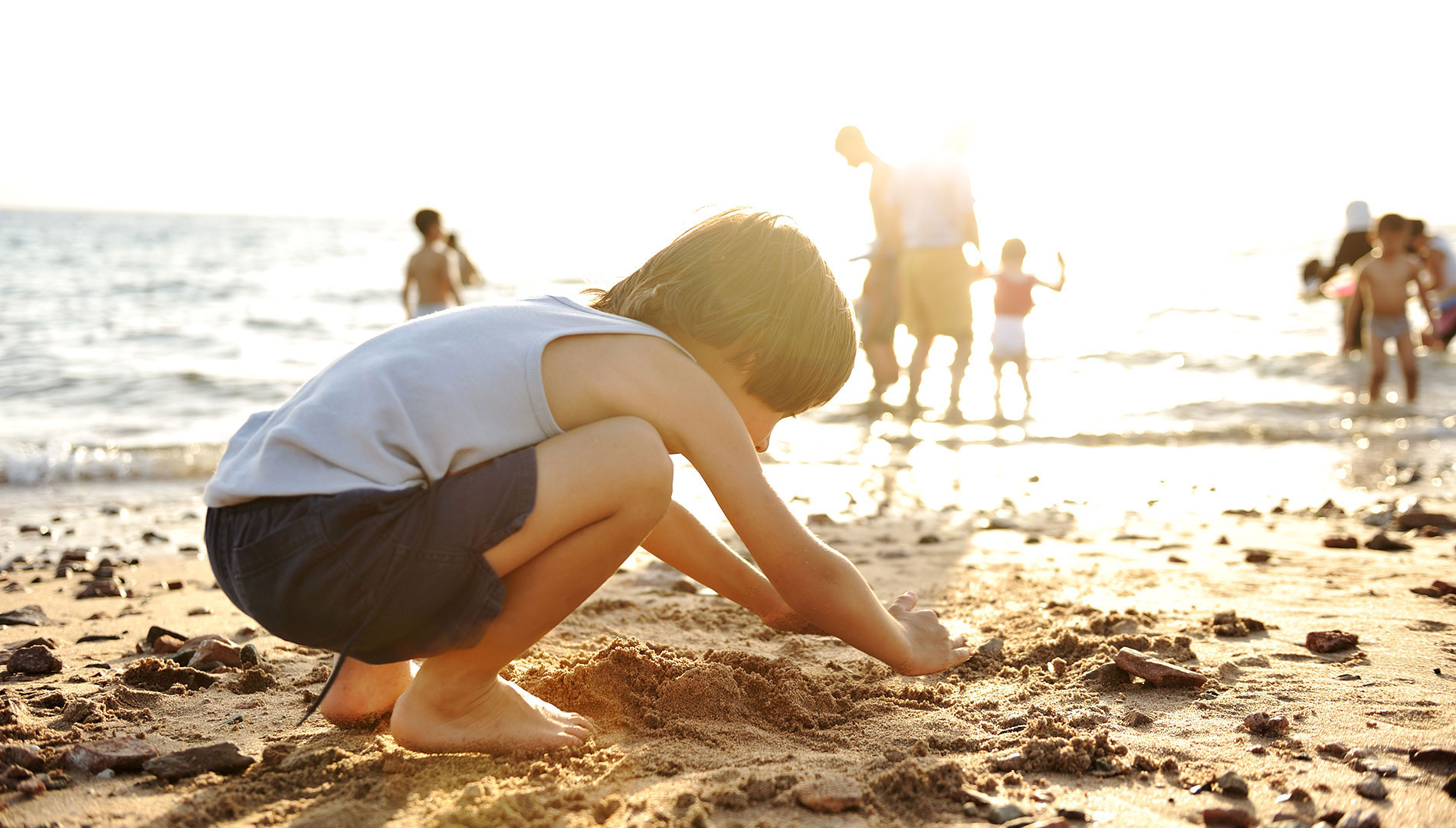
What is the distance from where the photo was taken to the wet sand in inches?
61.9

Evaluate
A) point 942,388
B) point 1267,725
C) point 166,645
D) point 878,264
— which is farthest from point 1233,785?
point 942,388

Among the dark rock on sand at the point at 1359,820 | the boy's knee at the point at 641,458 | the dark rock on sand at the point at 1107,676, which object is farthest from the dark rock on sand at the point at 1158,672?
the boy's knee at the point at 641,458

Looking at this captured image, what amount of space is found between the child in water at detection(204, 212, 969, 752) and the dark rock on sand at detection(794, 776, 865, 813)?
0.29 m

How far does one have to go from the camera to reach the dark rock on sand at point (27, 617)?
2.75m

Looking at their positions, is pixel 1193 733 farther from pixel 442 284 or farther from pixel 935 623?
pixel 442 284

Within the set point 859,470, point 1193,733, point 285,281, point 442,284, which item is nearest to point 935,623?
point 1193,733

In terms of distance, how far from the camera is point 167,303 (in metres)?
15.5

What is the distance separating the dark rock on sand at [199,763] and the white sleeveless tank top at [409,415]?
0.48m

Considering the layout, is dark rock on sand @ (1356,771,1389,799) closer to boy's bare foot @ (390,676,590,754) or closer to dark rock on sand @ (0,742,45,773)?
boy's bare foot @ (390,676,590,754)

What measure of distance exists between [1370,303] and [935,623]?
8.09 meters

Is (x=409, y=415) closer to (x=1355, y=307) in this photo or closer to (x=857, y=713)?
(x=857, y=713)

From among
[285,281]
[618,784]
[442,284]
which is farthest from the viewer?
[285,281]

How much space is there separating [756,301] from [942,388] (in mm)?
8603

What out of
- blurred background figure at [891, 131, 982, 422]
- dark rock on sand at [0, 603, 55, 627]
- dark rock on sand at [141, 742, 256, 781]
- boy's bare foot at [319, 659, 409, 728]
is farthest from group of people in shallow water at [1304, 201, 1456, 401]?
dark rock on sand at [0, 603, 55, 627]
